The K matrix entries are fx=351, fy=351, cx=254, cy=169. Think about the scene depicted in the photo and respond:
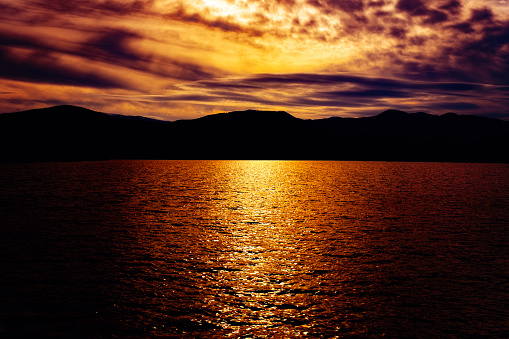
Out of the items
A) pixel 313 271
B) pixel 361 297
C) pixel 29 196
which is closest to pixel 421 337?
pixel 361 297

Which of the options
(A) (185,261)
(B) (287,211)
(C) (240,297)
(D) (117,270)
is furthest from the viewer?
(B) (287,211)

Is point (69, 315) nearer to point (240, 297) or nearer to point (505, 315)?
point (240, 297)

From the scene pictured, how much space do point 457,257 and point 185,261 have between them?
2291cm

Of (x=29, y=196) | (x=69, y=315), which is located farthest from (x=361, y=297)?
(x=29, y=196)

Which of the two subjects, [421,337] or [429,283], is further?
[429,283]

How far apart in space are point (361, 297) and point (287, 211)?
34.1 m

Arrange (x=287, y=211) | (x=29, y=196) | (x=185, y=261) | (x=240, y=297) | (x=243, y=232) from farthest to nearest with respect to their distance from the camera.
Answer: (x=29, y=196), (x=287, y=211), (x=243, y=232), (x=185, y=261), (x=240, y=297)

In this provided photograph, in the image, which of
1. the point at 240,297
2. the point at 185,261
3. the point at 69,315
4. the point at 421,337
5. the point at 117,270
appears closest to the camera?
the point at 421,337

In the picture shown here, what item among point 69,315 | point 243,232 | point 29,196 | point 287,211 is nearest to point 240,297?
point 69,315

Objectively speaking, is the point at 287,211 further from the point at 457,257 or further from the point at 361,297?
the point at 361,297

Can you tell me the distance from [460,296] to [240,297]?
13315mm

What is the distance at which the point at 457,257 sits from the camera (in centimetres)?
2994

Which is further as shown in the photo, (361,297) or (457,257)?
(457,257)

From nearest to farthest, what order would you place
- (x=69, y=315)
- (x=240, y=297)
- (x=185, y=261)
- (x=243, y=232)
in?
(x=69, y=315) → (x=240, y=297) → (x=185, y=261) → (x=243, y=232)
